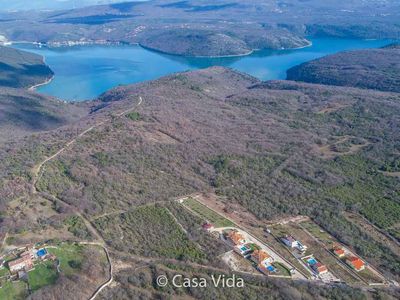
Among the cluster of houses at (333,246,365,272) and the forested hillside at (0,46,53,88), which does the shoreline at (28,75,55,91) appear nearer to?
the forested hillside at (0,46,53,88)

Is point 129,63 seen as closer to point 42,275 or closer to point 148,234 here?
point 148,234

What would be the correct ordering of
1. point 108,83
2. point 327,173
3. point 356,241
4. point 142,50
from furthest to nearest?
point 142,50
point 108,83
point 327,173
point 356,241

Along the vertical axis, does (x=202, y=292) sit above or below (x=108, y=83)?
above

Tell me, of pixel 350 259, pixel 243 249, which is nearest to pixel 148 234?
pixel 243 249

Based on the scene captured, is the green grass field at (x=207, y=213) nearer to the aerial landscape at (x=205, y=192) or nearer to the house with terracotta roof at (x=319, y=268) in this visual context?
the aerial landscape at (x=205, y=192)

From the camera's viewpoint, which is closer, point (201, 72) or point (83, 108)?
point (83, 108)

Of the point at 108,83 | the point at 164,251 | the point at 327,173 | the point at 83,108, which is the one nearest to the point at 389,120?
the point at 327,173

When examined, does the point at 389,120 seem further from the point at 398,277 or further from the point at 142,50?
the point at 142,50

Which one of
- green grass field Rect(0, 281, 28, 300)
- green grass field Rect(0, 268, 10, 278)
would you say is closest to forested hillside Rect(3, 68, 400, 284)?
green grass field Rect(0, 268, 10, 278)

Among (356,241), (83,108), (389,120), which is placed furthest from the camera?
(83,108)

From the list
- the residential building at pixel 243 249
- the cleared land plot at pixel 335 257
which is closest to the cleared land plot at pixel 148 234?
the residential building at pixel 243 249
